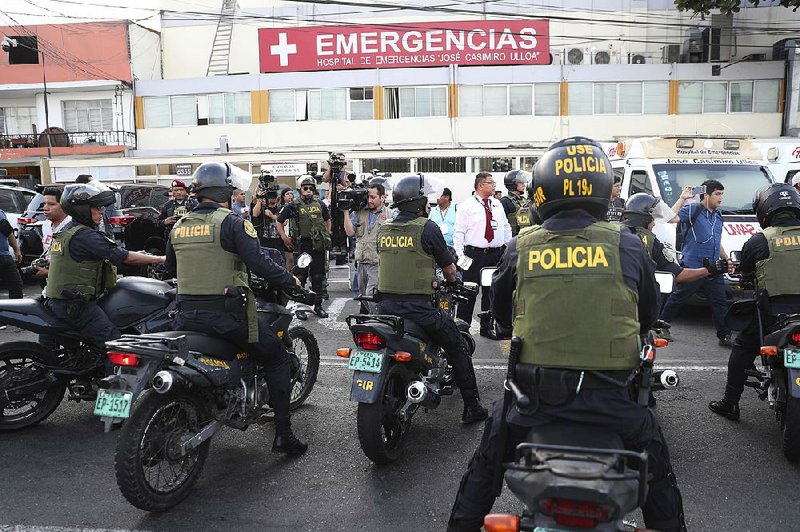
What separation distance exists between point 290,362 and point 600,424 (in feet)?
8.99

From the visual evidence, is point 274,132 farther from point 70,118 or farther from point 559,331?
point 559,331

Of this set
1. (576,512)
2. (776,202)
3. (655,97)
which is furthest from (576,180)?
(655,97)

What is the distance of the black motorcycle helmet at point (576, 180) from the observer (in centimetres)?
274

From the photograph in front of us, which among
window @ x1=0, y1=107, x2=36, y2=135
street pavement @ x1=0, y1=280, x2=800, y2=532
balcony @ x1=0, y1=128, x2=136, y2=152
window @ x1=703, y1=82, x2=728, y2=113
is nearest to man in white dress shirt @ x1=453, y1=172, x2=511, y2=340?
street pavement @ x1=0, y1=280, x2=800, y2=532

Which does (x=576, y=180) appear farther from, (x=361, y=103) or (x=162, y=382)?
(x=361, y=103)

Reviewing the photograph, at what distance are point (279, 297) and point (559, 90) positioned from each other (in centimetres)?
2787

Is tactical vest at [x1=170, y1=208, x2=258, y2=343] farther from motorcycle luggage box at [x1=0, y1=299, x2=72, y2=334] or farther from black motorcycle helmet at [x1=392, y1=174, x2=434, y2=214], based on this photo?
motorcycle luggage box at [x1=0, y1=299, x2=72, y2=334]

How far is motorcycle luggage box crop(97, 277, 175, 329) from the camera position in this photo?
17.6ft

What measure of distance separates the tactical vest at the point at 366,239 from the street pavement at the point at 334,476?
303cm

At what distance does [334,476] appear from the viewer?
14.2 feet

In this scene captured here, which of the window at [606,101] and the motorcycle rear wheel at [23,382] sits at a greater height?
the window at [606,101]

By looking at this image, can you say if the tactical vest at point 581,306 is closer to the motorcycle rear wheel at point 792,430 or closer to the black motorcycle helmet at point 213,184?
the motorcycle rear wheel at point 792,430

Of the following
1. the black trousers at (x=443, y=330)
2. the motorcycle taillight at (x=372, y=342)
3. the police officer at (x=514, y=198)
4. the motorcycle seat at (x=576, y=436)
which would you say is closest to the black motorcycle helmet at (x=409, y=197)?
the black trousers at (x=443, y=330)

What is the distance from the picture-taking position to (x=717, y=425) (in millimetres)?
5156
